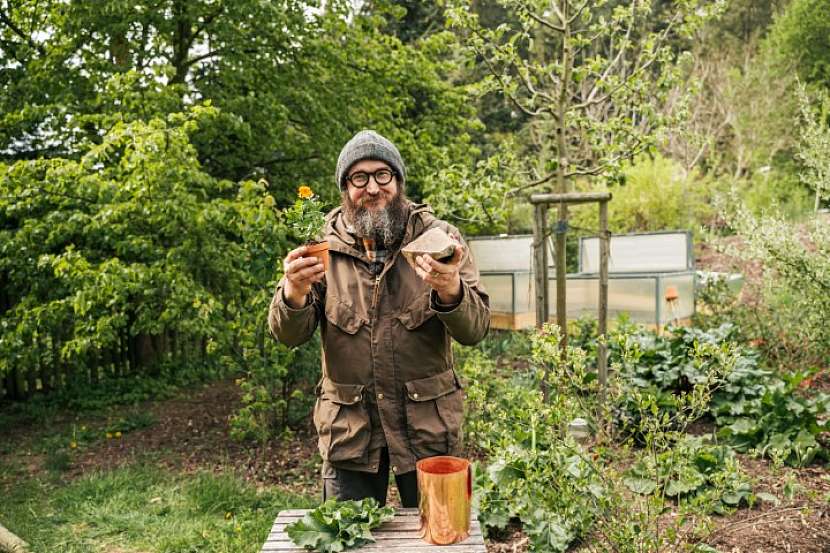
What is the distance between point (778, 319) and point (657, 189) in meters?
8.33

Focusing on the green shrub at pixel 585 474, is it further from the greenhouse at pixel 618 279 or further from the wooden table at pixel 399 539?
the greenhouse at pixel 618 279

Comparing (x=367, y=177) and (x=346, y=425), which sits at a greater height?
(x=367, y=177)

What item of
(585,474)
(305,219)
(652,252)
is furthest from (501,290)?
(305,219)

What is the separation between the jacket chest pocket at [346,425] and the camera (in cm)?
211

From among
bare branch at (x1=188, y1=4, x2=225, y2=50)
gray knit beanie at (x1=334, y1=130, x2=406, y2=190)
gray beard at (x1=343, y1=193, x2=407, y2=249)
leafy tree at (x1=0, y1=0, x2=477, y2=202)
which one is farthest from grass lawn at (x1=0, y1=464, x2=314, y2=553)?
bare branch at (x1=188, y1=4, x2=225, y2=50)

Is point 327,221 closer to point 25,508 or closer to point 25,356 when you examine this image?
point 25,508

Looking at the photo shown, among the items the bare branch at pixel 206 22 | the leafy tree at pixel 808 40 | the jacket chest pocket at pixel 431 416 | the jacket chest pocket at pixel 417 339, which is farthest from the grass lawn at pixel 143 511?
the leafy tree at pixel 808 40

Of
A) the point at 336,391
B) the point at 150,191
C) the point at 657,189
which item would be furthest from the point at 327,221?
the point at 657,189

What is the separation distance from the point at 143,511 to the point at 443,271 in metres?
3.46

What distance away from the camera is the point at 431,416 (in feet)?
6.95

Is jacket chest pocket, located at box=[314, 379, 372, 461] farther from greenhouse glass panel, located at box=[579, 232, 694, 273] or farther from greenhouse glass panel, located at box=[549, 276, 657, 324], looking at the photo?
greenhouse glass panel, located at box=[579, 232, 694, 273]

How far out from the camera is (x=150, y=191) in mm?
4676

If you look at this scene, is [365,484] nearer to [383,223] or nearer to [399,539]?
[399,539]

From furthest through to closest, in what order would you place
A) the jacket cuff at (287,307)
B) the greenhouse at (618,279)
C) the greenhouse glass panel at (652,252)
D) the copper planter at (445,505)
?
1. the greenhouse glass panel at (652,252)
2. the greenhouse at (618,279)
3. the jacket cuff at (287,307)
4. the copper planter at (445,505)
